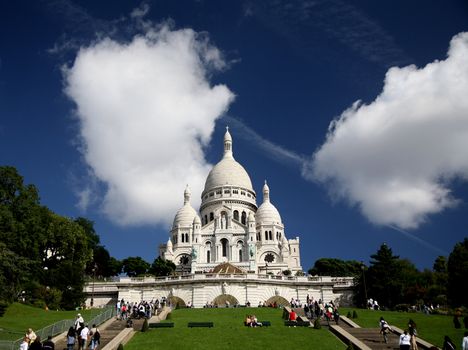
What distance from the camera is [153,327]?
33094 millimetres

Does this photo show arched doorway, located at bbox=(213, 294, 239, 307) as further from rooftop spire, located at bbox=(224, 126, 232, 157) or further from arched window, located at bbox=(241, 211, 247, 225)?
rooftop spire, located at bbox=(224, 126, 232, 157)

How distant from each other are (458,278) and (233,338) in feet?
119

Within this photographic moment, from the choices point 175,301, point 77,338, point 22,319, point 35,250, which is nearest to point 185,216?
point 175,301

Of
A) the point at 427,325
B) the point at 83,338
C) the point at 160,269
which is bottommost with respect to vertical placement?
the point at 83,338

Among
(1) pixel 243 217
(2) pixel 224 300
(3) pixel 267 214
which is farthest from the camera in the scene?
(1) pixel 243 217

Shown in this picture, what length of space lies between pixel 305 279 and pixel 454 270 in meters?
17.5

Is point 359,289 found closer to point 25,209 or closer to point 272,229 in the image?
point 25,209

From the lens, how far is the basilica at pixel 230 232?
9986 cm

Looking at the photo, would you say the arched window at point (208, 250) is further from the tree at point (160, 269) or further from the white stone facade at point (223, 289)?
the white stone facade at point (223, 289)

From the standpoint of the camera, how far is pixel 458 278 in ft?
183

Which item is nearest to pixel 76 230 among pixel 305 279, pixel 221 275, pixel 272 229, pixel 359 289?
pixel 221 275

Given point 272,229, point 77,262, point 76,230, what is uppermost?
point 272,229

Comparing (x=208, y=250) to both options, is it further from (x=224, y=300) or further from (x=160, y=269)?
(x=224, y=300)

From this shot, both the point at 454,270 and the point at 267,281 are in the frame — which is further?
the point at 267,281
